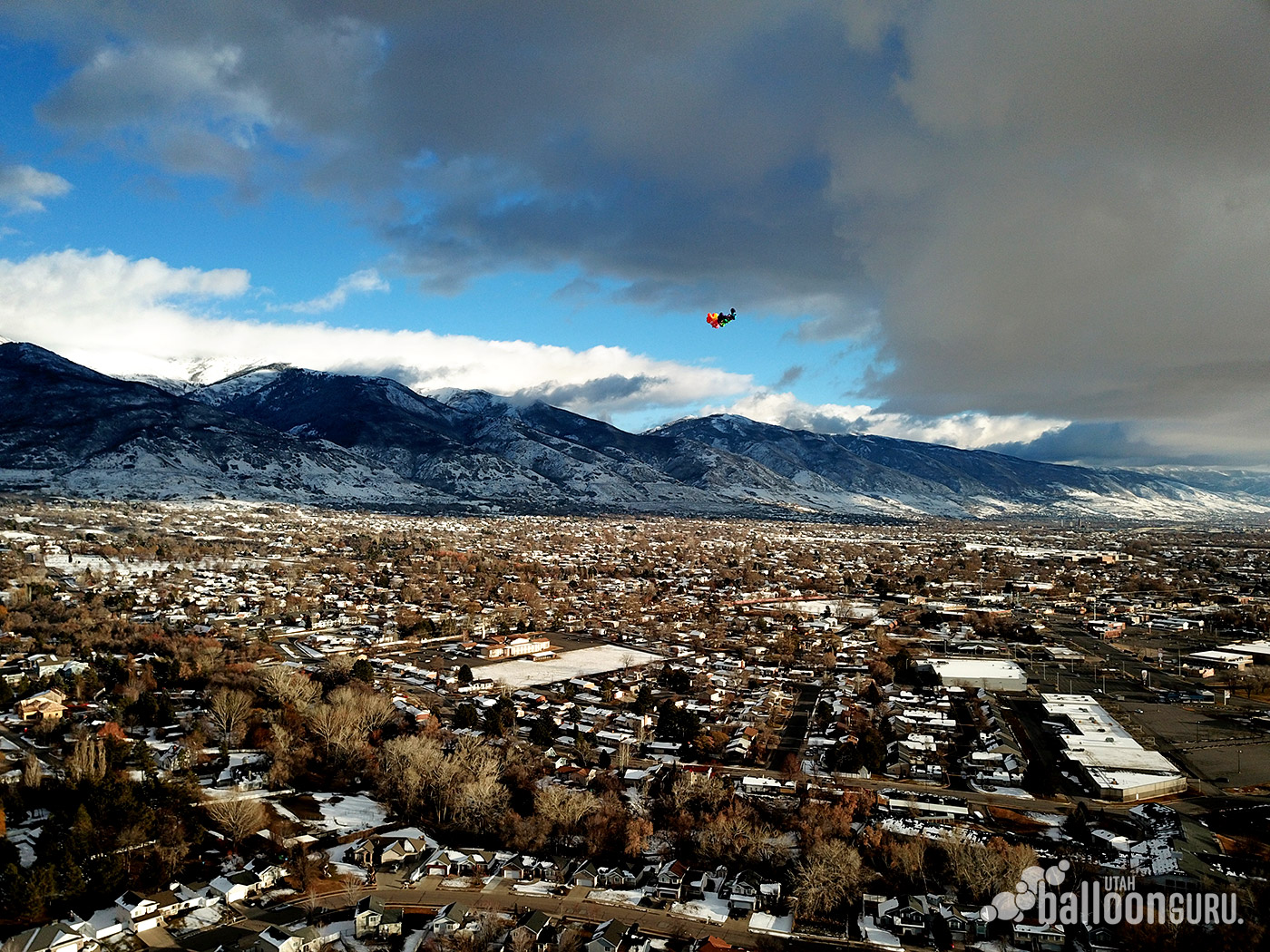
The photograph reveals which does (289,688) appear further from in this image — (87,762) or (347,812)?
(347,812)

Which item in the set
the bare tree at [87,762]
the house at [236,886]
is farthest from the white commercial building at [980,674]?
the bare tree at [87,762]

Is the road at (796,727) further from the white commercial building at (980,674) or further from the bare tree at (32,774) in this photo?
the bare tree at (32,774)

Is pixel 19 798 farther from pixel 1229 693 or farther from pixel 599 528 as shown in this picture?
pixel 599 528

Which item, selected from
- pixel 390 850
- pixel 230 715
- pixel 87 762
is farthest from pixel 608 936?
pixel 230 715

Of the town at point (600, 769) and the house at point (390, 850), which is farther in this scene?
the house at point (390, 850)

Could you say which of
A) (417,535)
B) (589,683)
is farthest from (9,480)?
(589,683)

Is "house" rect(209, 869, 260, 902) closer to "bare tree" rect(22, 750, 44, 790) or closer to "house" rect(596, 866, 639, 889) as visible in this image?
"bare tree" rect(22, 750, 44, 790)

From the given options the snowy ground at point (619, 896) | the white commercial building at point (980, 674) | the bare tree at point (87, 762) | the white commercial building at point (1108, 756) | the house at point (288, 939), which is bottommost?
the house at point (288, 939)
